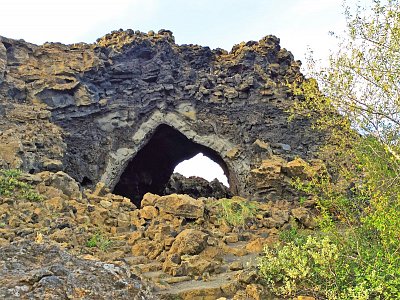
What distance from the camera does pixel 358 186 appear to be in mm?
6695

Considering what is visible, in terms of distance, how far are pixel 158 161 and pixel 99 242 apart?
49.5ft

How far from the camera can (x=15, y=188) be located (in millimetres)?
11211

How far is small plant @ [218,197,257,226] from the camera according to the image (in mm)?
12284

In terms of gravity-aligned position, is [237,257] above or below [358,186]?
below

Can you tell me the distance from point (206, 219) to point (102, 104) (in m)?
9.93

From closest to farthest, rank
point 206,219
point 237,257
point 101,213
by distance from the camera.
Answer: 1. point 237,257
2. point 101,213
3. point 206,219

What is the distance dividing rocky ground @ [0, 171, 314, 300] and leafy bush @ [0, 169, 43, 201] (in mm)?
156

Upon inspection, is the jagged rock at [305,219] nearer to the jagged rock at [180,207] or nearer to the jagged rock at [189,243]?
the jagged rock at [180,207]

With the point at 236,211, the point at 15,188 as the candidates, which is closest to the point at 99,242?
the point at 15,188

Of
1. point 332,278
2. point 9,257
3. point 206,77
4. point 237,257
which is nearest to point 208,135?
point 206,77

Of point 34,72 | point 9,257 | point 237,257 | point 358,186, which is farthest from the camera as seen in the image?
point 34,72

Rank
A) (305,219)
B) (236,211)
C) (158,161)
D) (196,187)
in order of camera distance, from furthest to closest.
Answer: (196,187) < (158,161) < (236,211) < (305,219)

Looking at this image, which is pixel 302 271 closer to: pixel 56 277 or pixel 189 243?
pixel 189 243

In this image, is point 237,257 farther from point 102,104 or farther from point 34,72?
point 34,72
